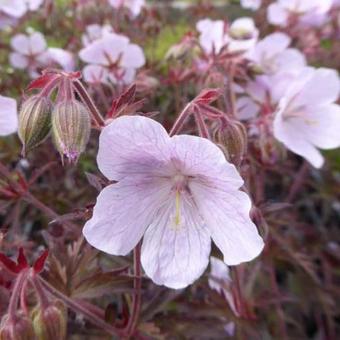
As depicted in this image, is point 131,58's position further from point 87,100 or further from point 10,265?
point 10,265

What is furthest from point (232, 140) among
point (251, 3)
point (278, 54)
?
point (251, 3)

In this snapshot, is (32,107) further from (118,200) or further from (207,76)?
(207,76)

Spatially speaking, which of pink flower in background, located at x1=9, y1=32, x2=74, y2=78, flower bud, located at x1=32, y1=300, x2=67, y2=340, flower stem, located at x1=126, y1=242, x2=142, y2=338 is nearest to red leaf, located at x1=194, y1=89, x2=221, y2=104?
flower stem, located at x1=126, y1=242, x2=142, y2=338

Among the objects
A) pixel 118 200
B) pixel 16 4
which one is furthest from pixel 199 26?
pixel 118 200

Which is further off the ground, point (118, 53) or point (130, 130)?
point (130, 130)

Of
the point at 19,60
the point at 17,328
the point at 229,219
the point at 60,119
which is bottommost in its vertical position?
the point at 19,60
